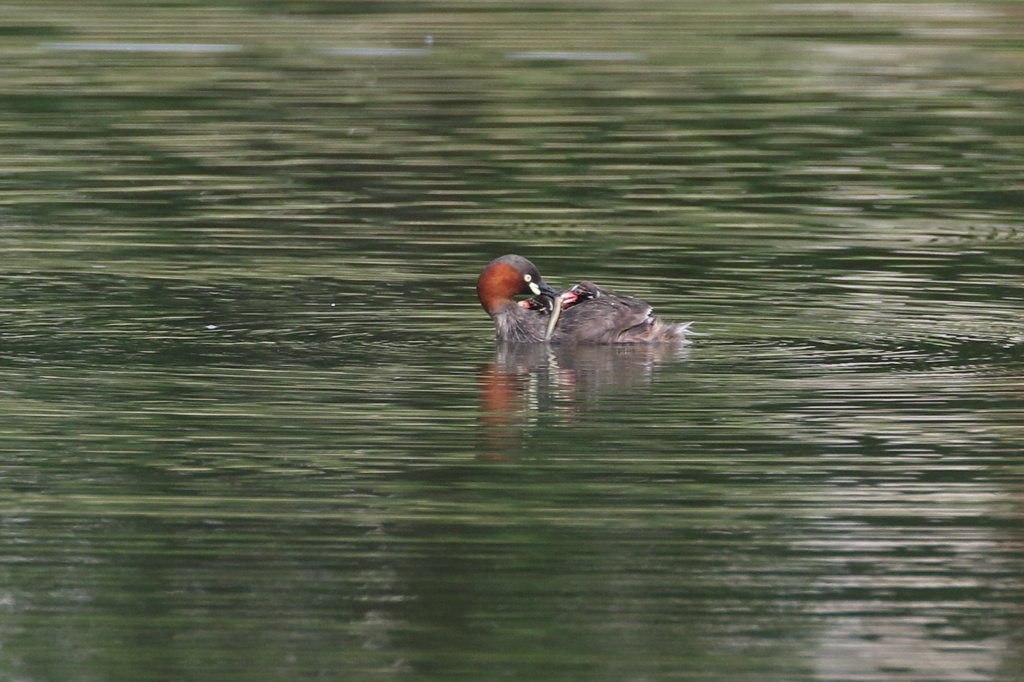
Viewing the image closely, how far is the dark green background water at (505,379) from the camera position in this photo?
7.21m

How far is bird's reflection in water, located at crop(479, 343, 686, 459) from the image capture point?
395 inches

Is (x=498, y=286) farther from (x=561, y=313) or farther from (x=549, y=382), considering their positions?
(x=549, y=382)

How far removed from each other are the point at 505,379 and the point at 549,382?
0.26m

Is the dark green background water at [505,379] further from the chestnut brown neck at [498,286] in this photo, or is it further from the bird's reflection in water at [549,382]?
the chestnut brown neck at [498,286]

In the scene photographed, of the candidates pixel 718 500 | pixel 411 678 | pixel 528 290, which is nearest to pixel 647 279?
pixel 528 290

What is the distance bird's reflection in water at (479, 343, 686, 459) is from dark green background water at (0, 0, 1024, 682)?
40mm

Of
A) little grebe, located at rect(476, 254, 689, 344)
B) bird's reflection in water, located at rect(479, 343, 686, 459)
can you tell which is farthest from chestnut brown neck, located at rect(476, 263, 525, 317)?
bird's reflection in water, located at rect(479, 343, 686, 459)

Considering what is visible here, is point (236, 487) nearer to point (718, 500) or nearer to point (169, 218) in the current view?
point (718, 500)

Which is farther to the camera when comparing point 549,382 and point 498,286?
point 498,286

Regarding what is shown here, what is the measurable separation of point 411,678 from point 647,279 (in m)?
7.51

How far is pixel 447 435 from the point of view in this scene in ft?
32.0

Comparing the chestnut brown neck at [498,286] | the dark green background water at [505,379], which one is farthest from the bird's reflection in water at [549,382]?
the chestnut brown neck at [498,286]

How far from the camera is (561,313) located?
12.6m

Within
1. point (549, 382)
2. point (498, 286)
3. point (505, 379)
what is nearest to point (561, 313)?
point (498, 286)
